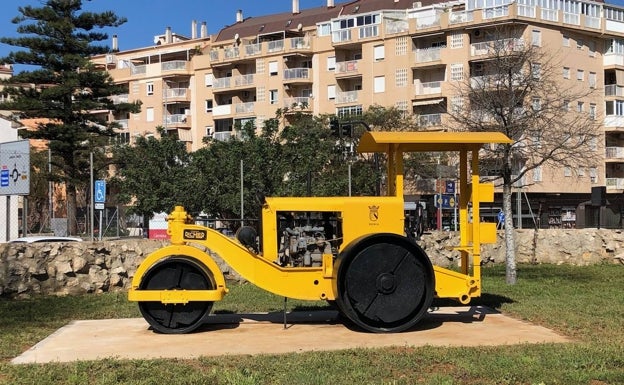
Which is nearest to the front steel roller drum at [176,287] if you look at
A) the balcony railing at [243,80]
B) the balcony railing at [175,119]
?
the balcony railing at [243,80]

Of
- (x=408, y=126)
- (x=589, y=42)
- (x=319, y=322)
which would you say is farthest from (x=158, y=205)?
(x=589, y=42)

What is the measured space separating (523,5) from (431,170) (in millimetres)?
19926

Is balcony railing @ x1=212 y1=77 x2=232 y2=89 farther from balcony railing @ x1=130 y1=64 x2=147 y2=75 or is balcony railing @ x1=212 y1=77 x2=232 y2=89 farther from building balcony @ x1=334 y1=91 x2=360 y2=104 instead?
building balcony @ x1=334 y1=91 x2=360 y2=104

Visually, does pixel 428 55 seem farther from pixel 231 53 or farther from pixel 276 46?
pixel 231 53

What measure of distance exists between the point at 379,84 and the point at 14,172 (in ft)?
143

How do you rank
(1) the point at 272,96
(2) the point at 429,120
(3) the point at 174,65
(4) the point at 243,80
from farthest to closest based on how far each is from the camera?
1. (3) the point at 174,65
2. (4) the point at 243,80
3. (1) the point at 272,96
4. (2) the point at 429,120

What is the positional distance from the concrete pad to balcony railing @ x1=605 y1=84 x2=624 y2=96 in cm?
5269

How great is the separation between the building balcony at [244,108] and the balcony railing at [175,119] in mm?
7820

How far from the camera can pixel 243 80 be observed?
64.7m

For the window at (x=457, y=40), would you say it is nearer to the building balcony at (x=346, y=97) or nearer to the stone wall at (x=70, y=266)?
the building balcony at (x=346, y=97)

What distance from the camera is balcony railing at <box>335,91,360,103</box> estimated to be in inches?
2286

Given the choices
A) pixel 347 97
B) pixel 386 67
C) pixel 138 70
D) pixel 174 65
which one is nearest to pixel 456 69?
pixel 386 67

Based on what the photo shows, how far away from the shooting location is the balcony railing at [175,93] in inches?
2771

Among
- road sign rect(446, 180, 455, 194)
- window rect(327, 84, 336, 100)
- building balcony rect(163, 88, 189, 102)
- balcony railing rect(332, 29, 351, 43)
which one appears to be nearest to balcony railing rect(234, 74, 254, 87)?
building balcony rect(163, 88, 189, 102)
